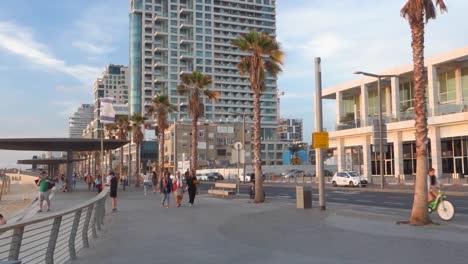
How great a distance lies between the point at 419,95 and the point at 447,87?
40.6m

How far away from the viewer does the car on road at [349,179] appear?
43031 millimetres

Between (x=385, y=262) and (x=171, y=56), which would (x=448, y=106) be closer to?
(x=385, y=262)

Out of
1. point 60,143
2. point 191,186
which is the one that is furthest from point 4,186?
point 191,186

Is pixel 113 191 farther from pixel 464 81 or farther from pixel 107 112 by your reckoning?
pixel 464 81

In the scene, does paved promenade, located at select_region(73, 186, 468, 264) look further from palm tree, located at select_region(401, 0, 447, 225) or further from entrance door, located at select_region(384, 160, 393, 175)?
entrance door, located at select_region(384, 160, 393, 175)

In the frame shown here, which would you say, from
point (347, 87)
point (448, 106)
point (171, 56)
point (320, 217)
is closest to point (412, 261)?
point (320, 217)

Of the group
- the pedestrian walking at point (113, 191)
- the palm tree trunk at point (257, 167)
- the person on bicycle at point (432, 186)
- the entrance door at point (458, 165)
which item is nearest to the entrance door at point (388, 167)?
the entrance door at point (458, 165)

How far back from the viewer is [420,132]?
13633 mm

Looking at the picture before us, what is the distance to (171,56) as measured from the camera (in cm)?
14750

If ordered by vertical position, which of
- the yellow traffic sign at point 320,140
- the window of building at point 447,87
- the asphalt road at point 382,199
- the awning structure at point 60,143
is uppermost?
the window of building at point 447,87

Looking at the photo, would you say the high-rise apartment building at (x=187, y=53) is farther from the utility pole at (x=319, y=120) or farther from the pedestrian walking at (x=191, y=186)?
the utility pole at (x=319, y=120)

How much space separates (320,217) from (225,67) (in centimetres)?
13910

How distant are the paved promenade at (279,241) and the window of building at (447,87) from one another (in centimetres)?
3830

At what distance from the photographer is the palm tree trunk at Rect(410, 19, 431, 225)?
13273 millimetres
